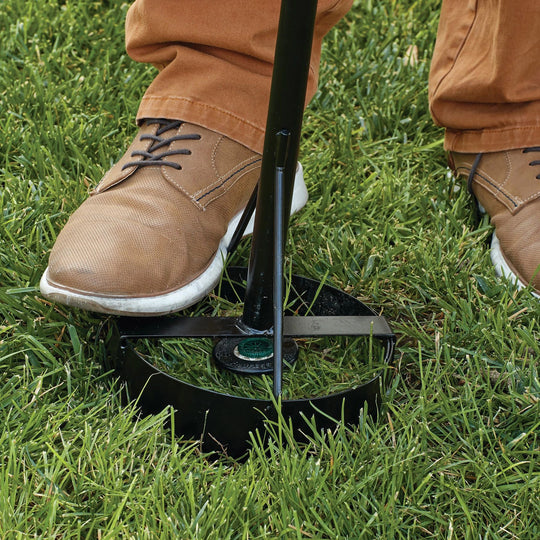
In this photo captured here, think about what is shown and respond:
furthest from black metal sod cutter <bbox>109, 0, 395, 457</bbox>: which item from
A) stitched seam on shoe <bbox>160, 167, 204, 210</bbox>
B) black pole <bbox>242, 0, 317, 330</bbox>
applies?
stitched seam on shoe <bbox>160, 167, 204, 210</bbox>

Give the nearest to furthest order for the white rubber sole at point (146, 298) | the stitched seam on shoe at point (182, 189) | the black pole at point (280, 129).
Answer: the black pole at point (280, 129)
the white rubber sole at point (146, 298)
the stitched seam on shoe at point (182, 189)

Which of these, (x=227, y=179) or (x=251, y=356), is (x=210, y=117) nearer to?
(x=227, y=179)

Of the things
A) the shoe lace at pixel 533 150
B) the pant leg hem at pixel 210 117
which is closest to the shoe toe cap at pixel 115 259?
the pant leg hem at pixel 210 117

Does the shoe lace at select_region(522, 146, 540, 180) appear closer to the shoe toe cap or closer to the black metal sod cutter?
the black metal sod cutter

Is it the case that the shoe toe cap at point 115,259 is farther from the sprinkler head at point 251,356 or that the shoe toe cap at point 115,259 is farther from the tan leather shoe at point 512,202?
the tan leather shoe at point 512,202

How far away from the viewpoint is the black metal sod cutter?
1097 mm

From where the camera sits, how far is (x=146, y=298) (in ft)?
4.27

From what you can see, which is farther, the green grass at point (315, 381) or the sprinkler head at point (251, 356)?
the sprinkler head at point (251, 356)

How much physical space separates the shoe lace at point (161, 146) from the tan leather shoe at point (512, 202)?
683 millimetres

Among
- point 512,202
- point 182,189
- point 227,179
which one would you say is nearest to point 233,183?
point 227,179

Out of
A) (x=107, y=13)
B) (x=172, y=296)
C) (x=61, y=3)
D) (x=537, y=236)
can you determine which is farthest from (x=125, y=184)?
(x=61, y=3)

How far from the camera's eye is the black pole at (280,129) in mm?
1041

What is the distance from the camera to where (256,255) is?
4.11 feet

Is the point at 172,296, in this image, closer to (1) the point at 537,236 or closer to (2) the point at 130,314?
(2) the point at 130,314
